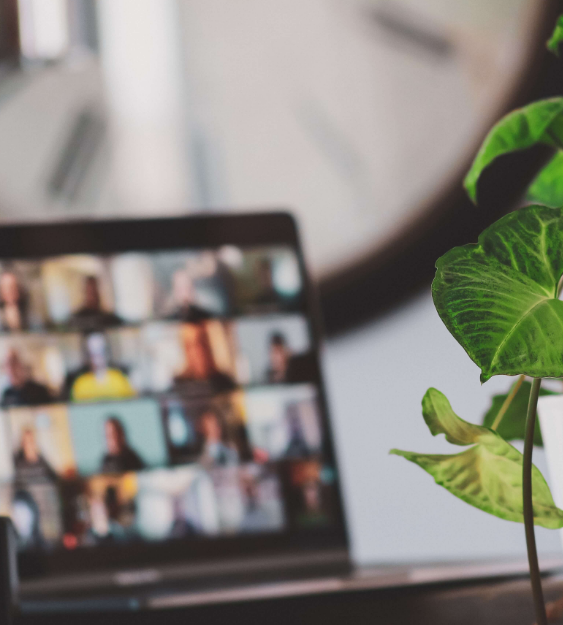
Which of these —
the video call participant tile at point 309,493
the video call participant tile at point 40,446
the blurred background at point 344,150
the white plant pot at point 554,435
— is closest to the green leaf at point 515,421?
the white plant pot at point 554,435

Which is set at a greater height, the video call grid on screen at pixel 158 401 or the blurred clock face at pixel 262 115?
the blurred clock face at pixel 262 115

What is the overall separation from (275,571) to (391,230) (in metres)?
0.52

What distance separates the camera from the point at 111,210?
0.93 metres

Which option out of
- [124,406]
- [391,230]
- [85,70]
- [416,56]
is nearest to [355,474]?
[391,230]

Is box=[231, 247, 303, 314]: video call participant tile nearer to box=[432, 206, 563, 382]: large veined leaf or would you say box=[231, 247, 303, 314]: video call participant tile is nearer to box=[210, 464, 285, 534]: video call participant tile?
box=[210, 464, 285, 534]: video call participant tile

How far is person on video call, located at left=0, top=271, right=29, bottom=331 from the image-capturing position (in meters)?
0.54

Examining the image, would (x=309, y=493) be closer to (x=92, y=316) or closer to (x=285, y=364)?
(x=285, y=364)

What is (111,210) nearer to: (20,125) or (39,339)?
(20,125)

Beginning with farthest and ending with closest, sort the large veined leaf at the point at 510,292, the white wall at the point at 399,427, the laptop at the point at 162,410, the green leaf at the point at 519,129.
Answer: the white wall at the point at 399,427
the laptop at the point at 162,410
the green leaf at the point at 519,129
the large veined leaf at the point at 510,292

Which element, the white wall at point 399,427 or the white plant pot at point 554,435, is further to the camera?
the white wall at point 399,427

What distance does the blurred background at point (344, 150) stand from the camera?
87 centimetres

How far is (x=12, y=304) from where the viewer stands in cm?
54

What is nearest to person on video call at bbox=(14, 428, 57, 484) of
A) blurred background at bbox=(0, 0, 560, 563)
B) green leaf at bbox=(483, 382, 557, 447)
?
green leaf at bbox=(483, 382, 557, 447)

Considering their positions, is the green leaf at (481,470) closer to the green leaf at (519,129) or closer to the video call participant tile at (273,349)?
the green leaf at (519,129)
